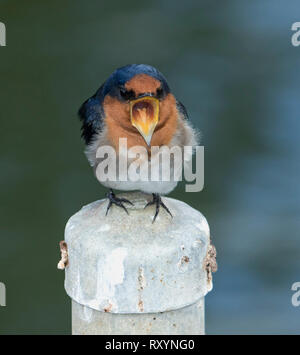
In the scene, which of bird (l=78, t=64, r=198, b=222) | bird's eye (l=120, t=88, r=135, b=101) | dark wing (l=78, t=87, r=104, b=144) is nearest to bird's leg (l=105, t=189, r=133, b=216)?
bird (l=78, t=64, r=198, b=222)

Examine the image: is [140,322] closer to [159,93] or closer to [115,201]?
[115,201]

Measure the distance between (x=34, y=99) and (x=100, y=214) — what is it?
3114 millimetres

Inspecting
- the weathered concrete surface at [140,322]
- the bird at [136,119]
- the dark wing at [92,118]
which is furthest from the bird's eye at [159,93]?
the weathered concrete surface at [140,322]

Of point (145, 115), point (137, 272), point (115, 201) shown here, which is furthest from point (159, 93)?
point (137, 272)

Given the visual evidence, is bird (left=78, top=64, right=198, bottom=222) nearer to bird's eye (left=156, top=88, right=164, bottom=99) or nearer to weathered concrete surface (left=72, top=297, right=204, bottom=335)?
bird's eye (left=156, top=88, right=164, bottom=99)

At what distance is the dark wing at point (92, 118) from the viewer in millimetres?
2334

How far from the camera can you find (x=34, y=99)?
490 cm

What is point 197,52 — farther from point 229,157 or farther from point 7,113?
point 7,113

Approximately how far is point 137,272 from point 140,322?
121mm

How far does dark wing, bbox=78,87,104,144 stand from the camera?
233cm

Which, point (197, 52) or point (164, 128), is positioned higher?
point (197, 52)

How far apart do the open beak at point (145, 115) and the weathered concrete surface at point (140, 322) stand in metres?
0.43

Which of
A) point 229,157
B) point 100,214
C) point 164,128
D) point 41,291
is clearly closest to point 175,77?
point 229,157

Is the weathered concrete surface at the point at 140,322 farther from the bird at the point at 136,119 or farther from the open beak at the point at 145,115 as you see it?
the open beak at the point at 145,115
